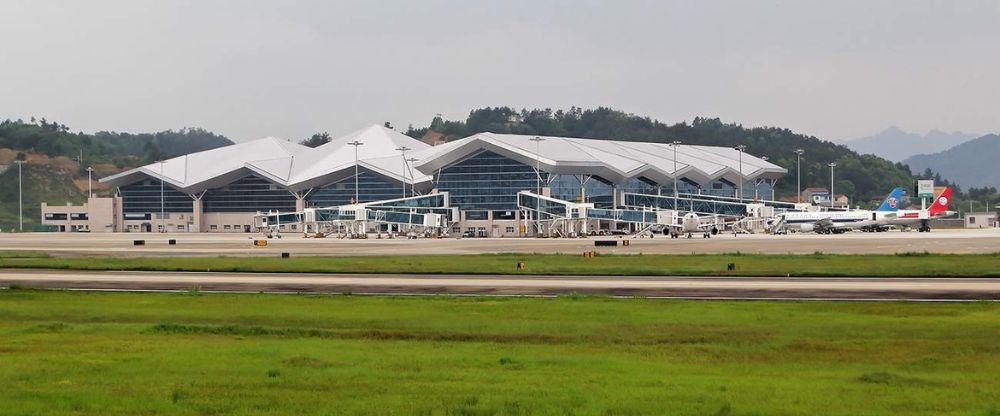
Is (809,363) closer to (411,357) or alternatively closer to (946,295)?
(411,357)

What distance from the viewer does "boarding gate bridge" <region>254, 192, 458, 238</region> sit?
14062cm

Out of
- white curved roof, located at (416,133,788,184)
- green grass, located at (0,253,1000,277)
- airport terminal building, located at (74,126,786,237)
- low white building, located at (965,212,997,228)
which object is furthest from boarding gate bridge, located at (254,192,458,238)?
low white building, located at (965,212,997,228)

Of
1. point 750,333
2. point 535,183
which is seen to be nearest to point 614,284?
point 750,333

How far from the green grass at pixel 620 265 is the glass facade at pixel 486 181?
88.7 m

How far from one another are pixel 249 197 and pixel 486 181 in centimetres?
4317

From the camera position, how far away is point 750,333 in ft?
87.4

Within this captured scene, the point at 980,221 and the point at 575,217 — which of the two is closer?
the point at 575,217

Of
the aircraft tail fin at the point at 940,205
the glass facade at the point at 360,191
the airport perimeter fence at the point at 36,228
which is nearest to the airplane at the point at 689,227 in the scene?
the aircraft tail fin at the point at 940,205

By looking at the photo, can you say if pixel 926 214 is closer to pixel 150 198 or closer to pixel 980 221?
pixel 980 221

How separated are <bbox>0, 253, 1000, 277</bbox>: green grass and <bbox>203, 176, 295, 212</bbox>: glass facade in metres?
110

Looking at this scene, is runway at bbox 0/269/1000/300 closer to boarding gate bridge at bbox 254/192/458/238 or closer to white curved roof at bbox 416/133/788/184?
boarding gate bridge at bbox 254/192/458/238

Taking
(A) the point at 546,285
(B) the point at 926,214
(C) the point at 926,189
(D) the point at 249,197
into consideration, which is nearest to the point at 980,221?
(C) the point at 926,189

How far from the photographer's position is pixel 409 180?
17212 cm

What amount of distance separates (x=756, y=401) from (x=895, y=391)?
258cm
